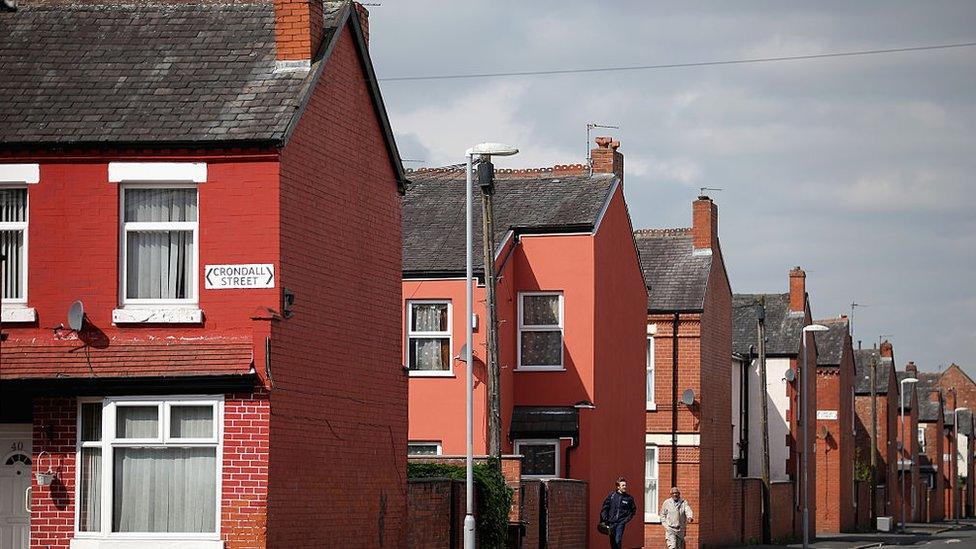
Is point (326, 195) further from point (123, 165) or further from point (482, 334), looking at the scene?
point (482, 334)

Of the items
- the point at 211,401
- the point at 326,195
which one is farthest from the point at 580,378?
the point at 211,401

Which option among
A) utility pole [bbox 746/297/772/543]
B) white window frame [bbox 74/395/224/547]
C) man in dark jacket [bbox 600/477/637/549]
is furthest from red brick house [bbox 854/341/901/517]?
white window frame [bbox 74/395/224/547]

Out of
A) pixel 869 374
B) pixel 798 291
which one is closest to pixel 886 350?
pixel 869 374

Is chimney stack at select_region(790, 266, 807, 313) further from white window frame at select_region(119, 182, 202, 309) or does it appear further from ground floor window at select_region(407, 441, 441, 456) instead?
white window frame at select_region(119, 182, 202, 309)

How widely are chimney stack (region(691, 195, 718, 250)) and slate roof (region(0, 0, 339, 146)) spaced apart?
2372cm

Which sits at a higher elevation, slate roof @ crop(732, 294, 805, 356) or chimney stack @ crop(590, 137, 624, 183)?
chimney stack @ crop(590, 137, 624, 183)

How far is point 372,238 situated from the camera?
23.9 metres

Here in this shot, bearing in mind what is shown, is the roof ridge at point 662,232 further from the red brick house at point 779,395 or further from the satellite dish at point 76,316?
the satellite dish at point 76,316

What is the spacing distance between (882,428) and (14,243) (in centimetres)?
6488

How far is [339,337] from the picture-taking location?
22.3 m

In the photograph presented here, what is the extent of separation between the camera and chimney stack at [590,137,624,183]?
126ft

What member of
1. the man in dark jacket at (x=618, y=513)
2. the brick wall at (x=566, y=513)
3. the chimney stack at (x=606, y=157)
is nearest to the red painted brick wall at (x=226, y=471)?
the man in dark jacket at (x=618, y=513)

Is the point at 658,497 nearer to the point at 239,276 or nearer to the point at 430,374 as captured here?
the point at 430,374

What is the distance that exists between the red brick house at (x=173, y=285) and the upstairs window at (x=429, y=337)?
1184cm
